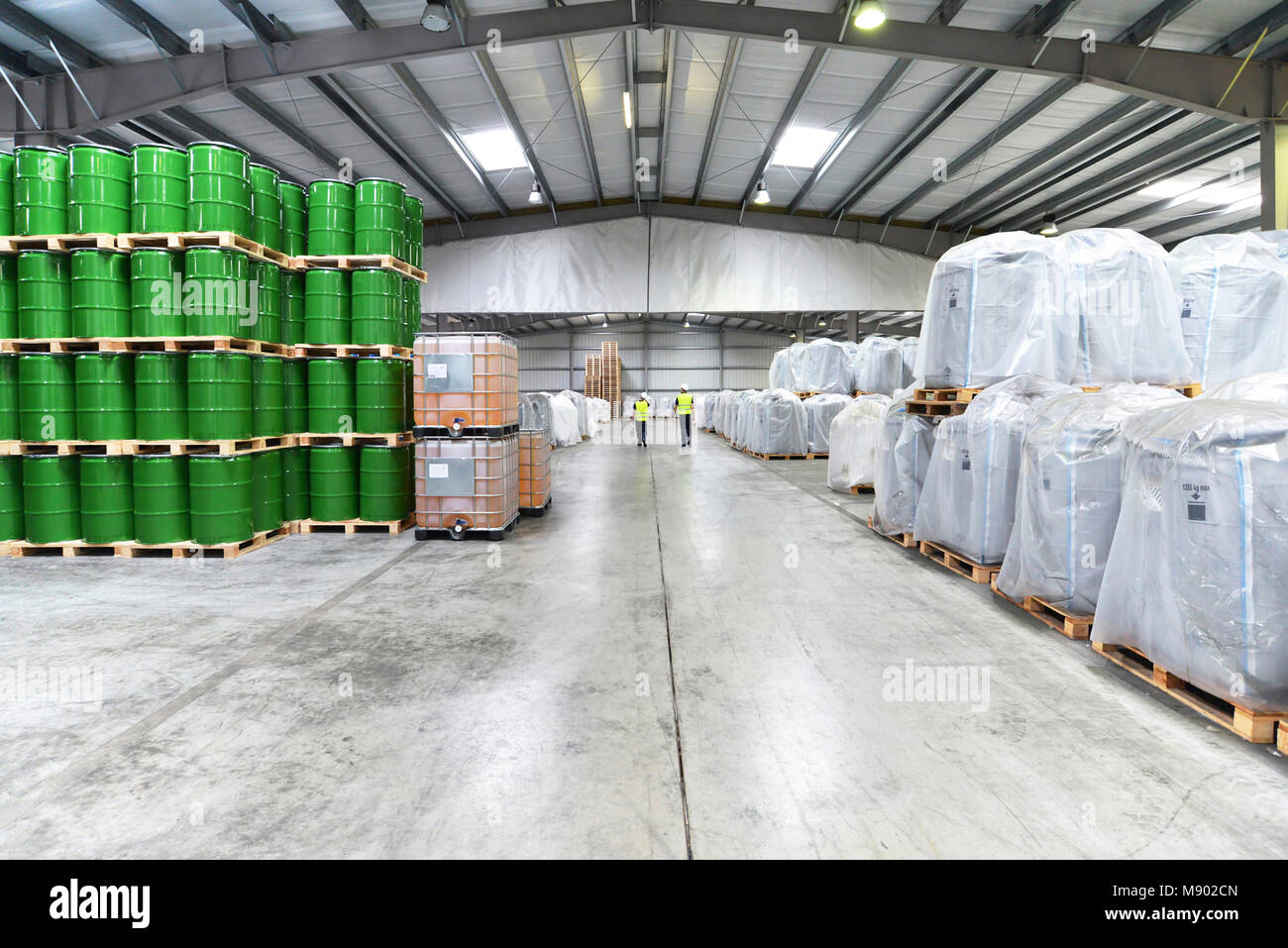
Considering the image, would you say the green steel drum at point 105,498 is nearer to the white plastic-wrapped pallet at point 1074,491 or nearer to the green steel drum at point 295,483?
the green steel drum at point 295,483

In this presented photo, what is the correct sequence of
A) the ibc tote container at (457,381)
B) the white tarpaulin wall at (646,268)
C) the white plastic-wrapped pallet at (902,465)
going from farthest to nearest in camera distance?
the white tarpaulin wall at (646,268), the ibc tote container at (457,381), the white plastic-wrapped pallet at (902,465)

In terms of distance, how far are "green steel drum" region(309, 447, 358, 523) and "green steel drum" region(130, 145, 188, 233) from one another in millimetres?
2178

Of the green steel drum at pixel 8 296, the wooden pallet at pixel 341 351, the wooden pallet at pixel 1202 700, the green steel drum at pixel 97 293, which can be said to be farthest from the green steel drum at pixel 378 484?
the wooden pallet at pixel 1202 700

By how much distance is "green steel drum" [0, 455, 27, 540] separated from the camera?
222 inches

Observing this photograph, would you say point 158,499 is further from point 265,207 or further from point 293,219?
point 293,219

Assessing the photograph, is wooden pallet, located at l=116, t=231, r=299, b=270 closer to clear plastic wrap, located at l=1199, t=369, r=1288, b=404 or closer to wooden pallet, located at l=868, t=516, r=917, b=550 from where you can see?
wooden pallet, located at l=868, t=516, r=917, b=550

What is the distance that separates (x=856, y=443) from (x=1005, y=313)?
414cm

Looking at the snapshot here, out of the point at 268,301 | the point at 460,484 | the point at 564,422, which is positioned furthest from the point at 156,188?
the point at 564,422

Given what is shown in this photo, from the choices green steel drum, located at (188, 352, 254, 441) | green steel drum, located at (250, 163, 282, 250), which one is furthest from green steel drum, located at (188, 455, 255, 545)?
green steel drum, located at (250, 163, 282, 250)

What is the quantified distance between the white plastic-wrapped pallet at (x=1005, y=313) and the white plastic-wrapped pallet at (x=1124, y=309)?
0.12 meters

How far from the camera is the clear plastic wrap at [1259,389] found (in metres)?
2.95

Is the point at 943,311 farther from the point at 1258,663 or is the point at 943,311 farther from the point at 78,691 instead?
the point at 78,691

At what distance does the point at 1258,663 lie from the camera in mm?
2477

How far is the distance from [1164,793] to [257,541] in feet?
20.6
